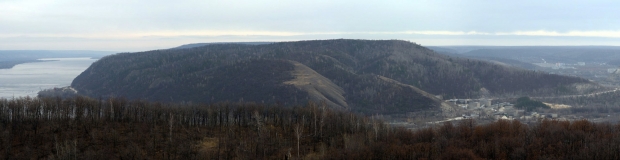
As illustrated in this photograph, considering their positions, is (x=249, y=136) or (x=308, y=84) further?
(x=308, y=84)

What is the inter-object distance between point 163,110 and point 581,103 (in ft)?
392

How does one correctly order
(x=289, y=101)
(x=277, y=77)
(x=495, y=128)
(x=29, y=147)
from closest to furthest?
(x=29, y=147), (x=495, y=128), (x=289, y=101), (x=277, y=77)

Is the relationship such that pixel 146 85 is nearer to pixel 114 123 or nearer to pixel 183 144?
pixel 114 123

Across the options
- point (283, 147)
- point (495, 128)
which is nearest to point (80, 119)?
point (283, 147)

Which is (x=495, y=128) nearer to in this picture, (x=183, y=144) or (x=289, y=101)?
(x=183, y=144)

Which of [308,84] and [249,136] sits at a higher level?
[308,84]

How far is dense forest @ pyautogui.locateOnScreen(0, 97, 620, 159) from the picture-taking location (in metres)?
52.8

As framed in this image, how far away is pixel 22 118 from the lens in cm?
6919

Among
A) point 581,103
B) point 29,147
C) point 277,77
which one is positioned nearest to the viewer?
point 29,147

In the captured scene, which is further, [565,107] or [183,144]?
[565,107]

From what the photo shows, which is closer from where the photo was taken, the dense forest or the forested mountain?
the dense forest

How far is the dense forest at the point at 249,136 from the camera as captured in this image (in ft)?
173

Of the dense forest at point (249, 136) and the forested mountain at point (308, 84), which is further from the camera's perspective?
the forested mountain at point (308, 84)

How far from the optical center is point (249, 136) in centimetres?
6869
